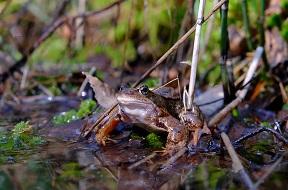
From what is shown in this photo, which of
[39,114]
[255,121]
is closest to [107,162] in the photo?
[255,121]

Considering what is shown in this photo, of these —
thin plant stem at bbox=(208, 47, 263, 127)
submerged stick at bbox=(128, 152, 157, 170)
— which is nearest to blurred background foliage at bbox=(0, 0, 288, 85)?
thin plant stem at bbox=(208, 47, 263, 127)

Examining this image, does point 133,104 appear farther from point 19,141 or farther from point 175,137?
point 19,141

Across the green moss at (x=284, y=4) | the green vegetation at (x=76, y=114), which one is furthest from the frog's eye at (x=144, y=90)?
the green moss at (x=284, y=4)

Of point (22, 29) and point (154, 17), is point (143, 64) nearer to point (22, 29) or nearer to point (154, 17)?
point (154, 17)

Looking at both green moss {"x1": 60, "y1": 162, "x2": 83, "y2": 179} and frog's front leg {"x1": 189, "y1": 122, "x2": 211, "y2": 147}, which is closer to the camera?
green moss {"x1": 60, "y1": 162, "x2": 83, "y2": 179}

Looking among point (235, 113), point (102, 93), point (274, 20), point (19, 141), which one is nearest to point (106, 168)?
point (19, 141)

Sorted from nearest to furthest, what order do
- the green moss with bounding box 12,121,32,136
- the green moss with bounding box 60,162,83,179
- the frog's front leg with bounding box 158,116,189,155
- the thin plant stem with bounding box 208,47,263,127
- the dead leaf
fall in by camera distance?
1. the green moss with bounding box 60,162,83,179
2. the frog's front leg with bounding box 158,116,189,155
3. the green moss with bounding box 12,121,32,136
4. the thin plant stem with bounding box 208,47,263,127
5. the dead leaf

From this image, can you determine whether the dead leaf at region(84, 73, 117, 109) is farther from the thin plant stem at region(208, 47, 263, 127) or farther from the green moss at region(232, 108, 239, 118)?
the green moss at region(232, 108, 239, 118)
